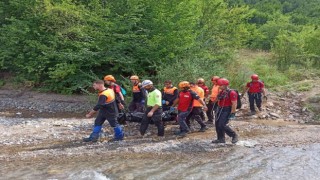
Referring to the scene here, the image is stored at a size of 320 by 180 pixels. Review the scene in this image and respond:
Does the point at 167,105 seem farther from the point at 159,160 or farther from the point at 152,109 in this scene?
the point at 159,160

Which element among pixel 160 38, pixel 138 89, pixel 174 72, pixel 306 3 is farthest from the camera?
pixel 306 3

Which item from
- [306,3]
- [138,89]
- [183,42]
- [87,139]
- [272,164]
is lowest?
[272,164]

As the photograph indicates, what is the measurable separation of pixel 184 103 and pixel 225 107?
1337mm

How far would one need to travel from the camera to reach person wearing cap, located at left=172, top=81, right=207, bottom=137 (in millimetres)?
11070

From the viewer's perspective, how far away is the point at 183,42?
1714cm

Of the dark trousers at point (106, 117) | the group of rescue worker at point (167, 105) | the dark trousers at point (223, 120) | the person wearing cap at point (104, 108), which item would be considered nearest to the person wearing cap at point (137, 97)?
the group of rescue worker at point (167, 105)

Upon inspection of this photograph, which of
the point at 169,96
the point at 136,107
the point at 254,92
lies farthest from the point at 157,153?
the point at 254,92

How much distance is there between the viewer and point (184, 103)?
1121cm

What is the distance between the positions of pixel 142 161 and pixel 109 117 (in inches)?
69.7

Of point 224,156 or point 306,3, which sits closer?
point 224,156

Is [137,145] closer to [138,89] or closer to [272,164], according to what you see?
[138,89]

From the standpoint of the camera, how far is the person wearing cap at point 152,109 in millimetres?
10760

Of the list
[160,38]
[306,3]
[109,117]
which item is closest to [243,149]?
[109,117]

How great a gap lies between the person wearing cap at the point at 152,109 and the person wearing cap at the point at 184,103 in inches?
23.5
